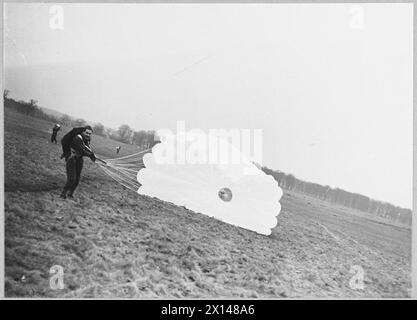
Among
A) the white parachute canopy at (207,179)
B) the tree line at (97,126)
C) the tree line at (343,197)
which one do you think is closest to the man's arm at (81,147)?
the tree line at (97,126)

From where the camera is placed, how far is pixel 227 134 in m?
3.69

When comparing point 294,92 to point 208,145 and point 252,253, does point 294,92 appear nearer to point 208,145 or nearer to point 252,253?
point 208,145

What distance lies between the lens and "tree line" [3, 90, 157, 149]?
11.8 ft

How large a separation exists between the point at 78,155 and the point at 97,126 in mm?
331

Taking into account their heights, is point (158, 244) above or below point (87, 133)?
below

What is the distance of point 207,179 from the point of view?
12.0 ft

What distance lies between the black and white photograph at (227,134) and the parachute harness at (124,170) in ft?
0.03

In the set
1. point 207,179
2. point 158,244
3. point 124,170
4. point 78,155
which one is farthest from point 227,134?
point 78,155

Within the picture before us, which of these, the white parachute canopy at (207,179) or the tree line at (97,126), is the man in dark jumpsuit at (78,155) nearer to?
the tree line at (97,126)

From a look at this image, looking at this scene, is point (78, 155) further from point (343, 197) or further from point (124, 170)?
point (343, 197)

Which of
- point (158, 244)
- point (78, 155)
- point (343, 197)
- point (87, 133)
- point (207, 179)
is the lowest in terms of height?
point (158, 244)

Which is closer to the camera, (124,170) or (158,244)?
(158,244)

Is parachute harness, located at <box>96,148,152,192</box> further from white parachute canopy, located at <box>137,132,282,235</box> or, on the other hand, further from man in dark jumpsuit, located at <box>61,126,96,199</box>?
man in dark jumpsuit, located at <box>61,126,96,199</box>
